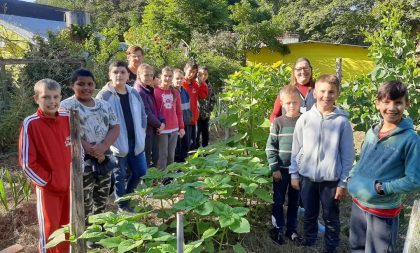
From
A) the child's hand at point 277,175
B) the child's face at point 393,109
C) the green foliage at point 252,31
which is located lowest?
the child's hand at point 277,175

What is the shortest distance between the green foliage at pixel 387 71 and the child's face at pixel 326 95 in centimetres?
89

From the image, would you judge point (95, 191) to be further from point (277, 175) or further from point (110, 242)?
point (277, 175)

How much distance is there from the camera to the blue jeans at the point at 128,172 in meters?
3.57

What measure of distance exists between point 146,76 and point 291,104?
166 centimetres

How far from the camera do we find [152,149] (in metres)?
4.60

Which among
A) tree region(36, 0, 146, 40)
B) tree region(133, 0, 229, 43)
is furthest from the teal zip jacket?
tree region(36, 0, 146, 40)

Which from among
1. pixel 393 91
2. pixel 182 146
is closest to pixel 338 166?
pixel 393 91

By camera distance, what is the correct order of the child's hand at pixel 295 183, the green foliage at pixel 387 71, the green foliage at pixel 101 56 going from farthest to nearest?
1. the green foliage at pixel 101 56
2. the green foliage at pixel 387 71
3. the child's hand at pixel 295 183

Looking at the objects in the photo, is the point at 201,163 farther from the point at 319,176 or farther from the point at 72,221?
the point at 72,221

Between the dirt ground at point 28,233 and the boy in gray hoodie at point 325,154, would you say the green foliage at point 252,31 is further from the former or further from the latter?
the boy in gray hoodie at point 325,154

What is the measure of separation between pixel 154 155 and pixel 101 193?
1.49 m

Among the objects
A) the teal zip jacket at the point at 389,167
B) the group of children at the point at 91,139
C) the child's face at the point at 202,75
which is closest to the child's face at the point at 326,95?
the teal zip jacket at the point at 389,167

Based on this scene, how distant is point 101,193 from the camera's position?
3.15 m

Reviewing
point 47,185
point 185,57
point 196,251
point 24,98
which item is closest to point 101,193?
point 47,185
